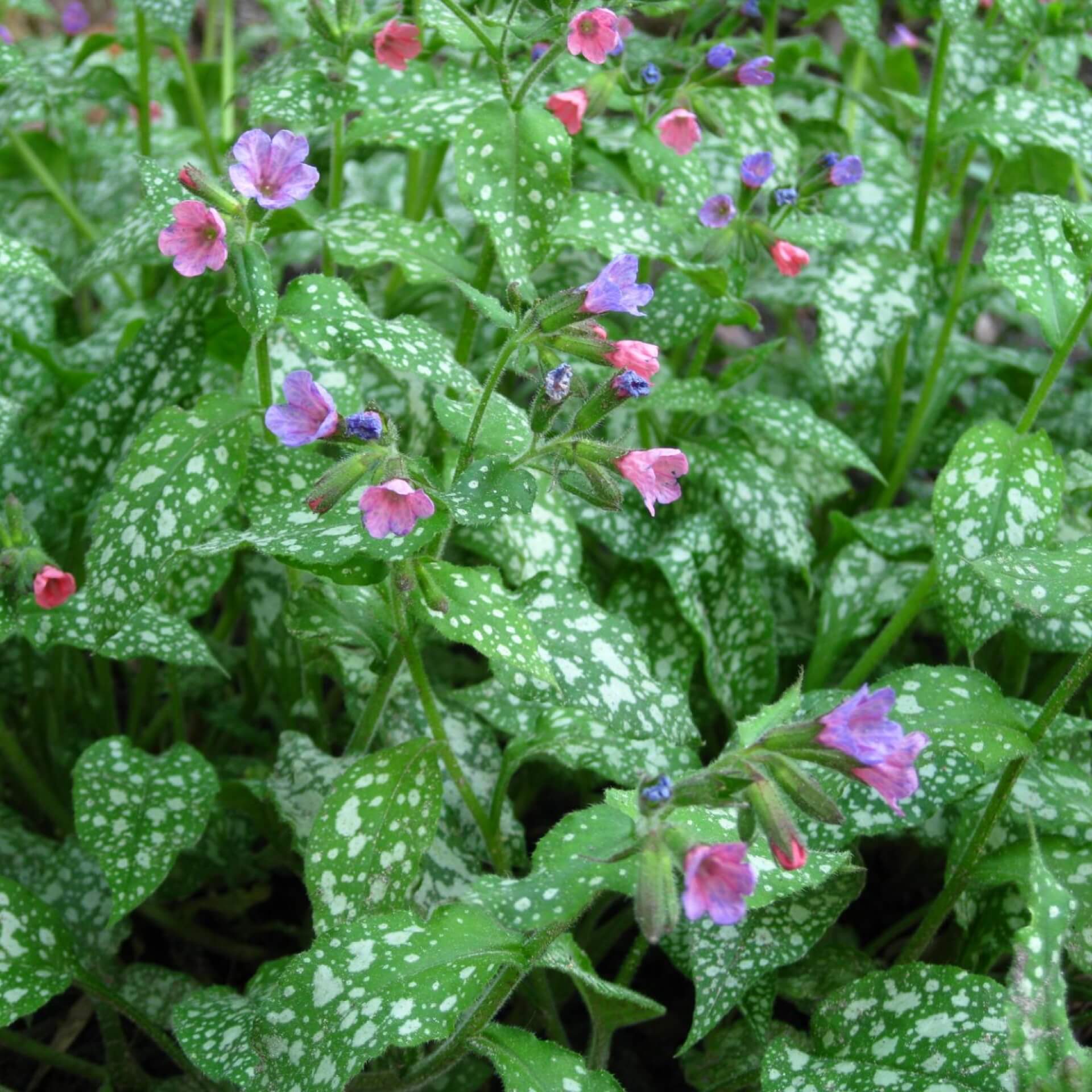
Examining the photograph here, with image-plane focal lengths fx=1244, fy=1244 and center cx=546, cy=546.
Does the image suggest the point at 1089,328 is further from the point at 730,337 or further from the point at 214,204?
the point at 214,204

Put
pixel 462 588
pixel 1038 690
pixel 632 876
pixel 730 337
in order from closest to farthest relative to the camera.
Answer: pixel 632 876
pixel 462 588
pixel 1038 690
pixel 730 337

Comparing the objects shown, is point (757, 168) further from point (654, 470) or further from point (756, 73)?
point (654, 470)

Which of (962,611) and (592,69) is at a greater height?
(592,69)

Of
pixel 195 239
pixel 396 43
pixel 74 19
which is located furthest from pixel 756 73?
pixel 74 19

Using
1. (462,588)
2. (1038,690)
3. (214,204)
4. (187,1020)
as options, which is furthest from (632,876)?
(1038,690)

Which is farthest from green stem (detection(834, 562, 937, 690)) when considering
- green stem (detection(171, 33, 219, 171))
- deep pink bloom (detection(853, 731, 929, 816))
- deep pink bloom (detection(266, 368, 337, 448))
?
green stem (detection(171, 33, 219, 171))

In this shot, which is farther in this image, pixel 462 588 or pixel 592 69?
pixel 592 69
